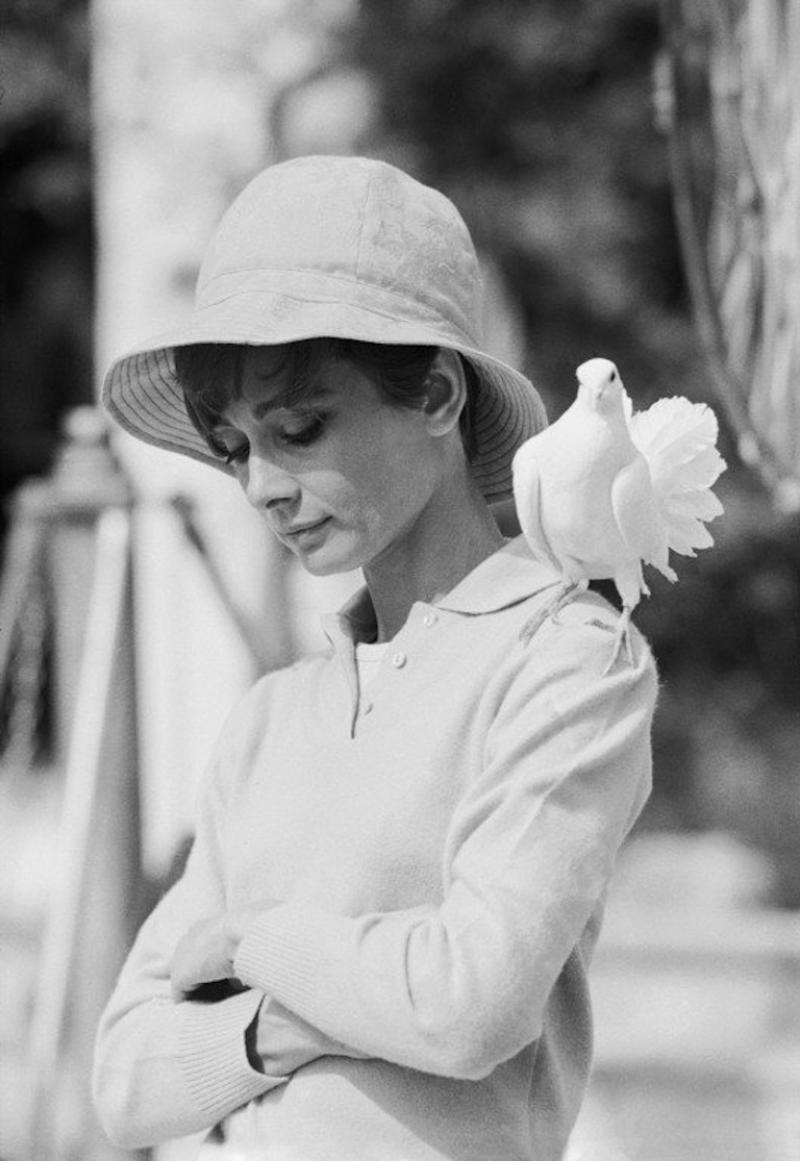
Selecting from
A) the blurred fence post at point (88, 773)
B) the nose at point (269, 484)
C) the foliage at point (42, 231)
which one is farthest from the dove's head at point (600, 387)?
the foliage at point (42, 231)

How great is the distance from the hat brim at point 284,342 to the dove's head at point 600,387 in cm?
13

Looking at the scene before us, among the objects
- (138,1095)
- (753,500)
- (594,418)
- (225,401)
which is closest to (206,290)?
(225,401)

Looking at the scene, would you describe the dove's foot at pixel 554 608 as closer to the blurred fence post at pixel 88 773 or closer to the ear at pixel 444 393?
the ear at pixel 444 393

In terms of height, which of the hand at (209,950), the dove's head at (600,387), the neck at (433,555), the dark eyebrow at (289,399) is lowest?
the hand at (209,950)

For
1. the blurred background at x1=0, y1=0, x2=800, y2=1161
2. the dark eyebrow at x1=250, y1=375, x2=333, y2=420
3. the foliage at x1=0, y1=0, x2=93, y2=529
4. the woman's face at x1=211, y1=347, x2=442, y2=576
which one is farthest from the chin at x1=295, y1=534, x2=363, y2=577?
the foliage at x1=0, y1=0, x2=93, y2=529

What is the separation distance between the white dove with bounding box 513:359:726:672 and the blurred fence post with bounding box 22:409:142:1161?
1.97 meters

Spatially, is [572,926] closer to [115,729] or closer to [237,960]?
[237,960]

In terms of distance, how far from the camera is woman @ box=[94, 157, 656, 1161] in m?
1.23

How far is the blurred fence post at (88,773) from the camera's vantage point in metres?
3.18

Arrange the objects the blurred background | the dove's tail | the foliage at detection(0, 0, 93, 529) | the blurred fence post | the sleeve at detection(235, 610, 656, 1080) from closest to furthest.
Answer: the sleeve at detection(235, 610, 656, 1080) < the dove's tail < the blurred background < the blurred fence post < the foliage at detection(0, 0, 93, 529)

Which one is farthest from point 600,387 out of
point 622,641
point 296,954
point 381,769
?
point 296,954

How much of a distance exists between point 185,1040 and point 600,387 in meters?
0.52

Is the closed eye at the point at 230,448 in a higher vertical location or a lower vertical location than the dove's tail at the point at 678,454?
lower

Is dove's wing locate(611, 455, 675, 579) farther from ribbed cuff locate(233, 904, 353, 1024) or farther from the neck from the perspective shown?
ribbed cuff locate(233, 904, 353, 1024)
